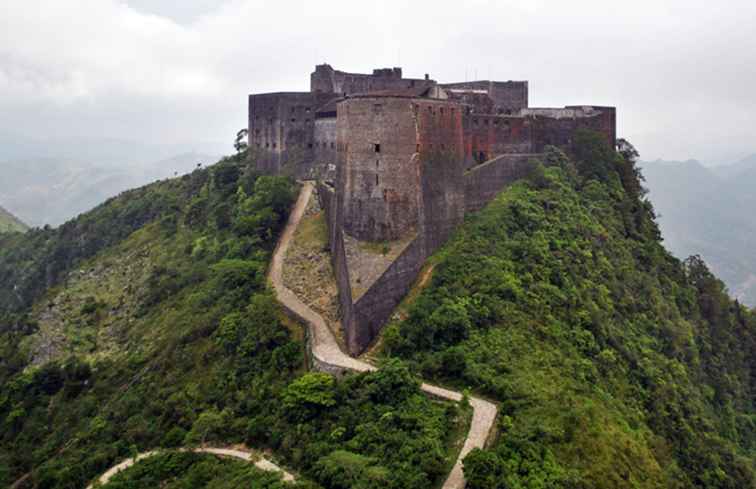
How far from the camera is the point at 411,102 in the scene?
36500mm

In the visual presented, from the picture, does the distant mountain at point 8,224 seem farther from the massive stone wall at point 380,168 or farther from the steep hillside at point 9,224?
the massive stone wall at point 380,168

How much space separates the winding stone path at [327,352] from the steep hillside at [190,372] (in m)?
0.62

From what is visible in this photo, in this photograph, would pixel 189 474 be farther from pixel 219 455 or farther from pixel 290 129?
pixel 290 129

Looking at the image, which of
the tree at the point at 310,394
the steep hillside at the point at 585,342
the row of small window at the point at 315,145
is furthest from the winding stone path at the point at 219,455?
the row of small window at the point at 315,145

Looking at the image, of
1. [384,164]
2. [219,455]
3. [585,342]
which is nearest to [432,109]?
[384,164]

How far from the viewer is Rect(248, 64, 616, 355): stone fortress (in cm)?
3581

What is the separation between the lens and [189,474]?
2997 cm

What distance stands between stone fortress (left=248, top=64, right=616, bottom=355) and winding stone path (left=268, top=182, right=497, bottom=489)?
1.13m

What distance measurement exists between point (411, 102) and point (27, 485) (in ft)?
86.0

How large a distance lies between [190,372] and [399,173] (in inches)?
563

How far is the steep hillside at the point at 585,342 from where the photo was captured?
26469mm

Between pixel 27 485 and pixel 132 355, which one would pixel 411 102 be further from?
pixel 27 485

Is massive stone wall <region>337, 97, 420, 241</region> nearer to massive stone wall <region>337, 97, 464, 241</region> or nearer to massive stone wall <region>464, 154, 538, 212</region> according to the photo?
massive stone wall <region>337, 97, 464, 241</region>

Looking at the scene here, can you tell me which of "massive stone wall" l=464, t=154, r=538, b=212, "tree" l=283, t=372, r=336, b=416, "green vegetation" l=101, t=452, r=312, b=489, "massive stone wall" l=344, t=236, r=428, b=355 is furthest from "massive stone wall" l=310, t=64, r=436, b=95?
"green vegetation" l=101, t=452, r=312, b=489
